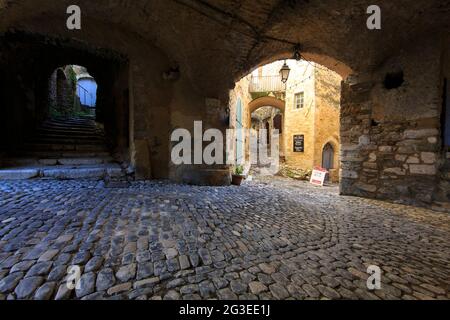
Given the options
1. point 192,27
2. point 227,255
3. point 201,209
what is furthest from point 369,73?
point 227,255

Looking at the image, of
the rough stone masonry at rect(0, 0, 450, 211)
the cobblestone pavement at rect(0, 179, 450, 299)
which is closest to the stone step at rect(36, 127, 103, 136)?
the rough stone masonry at rect(0, 0, 450, 211)

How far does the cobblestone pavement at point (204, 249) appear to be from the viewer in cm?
136

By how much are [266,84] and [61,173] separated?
44.7 ft

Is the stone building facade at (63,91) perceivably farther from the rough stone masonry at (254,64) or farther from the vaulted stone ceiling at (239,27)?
A: the vaulted stone ceiling at (239,27)

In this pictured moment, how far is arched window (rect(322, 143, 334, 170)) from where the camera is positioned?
41.0 feet

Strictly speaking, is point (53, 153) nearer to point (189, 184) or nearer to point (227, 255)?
point (189, 184)

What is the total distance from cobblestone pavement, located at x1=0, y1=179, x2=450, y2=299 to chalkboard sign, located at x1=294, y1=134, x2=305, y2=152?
9.85 meters

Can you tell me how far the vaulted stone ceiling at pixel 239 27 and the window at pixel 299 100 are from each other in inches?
330

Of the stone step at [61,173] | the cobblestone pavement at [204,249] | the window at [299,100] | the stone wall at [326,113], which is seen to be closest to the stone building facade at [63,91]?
the stone step at [61,173]

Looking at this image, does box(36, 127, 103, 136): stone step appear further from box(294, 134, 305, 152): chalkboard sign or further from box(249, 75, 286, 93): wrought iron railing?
box(294, 134, 305, 152): chalkboard sign

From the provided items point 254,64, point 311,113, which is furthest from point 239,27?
point 311,113

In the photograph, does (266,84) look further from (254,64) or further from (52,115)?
(52,115)

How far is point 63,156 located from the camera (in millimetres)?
5738

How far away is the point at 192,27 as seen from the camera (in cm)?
416
